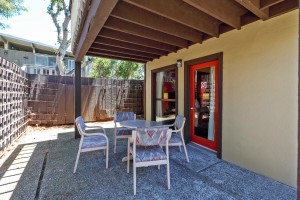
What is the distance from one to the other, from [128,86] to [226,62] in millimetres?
5591

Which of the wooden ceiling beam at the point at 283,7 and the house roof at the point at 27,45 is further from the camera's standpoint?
the house roof at the point at 27,45

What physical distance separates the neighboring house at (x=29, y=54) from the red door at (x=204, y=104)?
28.9 feet

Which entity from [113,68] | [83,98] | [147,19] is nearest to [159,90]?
[147,19]

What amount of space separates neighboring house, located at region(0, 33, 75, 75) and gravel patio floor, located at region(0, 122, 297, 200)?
26.6 ft

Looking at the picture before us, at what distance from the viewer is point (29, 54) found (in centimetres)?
1061

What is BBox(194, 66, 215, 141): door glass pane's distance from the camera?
3.57 meters

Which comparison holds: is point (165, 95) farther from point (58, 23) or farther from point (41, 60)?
point (41, 60)

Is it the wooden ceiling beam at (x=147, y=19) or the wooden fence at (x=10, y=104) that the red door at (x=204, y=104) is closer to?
the wooden ceiling beam at (x=147, y=19)

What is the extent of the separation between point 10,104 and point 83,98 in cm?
304

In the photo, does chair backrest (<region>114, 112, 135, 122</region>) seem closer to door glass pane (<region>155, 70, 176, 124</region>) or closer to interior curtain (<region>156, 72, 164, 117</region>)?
door glass pane (<region>155, 70, 176, 124</region>)

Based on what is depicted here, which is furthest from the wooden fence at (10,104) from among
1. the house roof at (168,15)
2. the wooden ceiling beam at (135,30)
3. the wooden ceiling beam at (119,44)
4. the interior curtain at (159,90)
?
the interior curtain at (159,90)

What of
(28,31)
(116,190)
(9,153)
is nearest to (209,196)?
(116,190)

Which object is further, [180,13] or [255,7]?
[180,13]

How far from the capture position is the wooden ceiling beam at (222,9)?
201 cm
